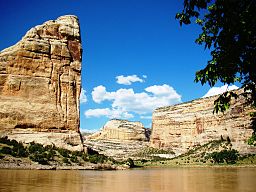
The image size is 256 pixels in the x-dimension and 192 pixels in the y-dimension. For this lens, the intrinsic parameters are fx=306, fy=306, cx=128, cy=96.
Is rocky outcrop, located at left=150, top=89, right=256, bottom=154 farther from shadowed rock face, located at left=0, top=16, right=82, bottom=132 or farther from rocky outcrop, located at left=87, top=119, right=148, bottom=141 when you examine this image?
shadowed rock face, located at left=0, top=16, right=82, bottom=132

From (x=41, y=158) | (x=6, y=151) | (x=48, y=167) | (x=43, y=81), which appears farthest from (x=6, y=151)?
(x=43, y=81)

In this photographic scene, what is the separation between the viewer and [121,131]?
159 meters

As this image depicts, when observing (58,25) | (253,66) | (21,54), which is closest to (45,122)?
(21,54)

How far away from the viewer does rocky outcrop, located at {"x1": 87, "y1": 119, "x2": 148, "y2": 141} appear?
519ft

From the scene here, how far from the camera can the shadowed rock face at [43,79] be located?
50625mm

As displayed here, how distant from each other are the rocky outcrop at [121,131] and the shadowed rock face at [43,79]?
10154 cm

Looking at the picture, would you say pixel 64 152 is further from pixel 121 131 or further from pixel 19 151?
pixel 121 131

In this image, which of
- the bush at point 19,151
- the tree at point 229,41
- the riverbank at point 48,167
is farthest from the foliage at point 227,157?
the tree at point 229,41

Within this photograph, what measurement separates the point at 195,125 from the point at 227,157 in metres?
43.5

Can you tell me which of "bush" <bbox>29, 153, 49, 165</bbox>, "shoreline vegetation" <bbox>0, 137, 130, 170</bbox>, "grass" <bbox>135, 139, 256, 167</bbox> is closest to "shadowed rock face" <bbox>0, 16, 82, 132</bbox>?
"shoreline vegetation" <bbox>0, 137, 130, 170</bbox>

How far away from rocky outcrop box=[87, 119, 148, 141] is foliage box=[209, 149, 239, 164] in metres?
77.4

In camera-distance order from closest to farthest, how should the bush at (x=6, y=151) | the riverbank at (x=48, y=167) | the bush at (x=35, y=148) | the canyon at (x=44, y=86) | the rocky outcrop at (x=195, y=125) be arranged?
the riverbank at (x=48, y=167) < the bush at (x=6, y=151) < the bush at (x=35, y=148) < the canyon at (x=44, y=86) < the rocky outcrop at (x=195, y=125)

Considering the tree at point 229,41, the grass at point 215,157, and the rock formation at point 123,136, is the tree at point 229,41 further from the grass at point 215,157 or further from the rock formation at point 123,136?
the rock formation at point 123,136

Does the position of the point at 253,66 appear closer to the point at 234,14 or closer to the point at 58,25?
the point at 234,14
